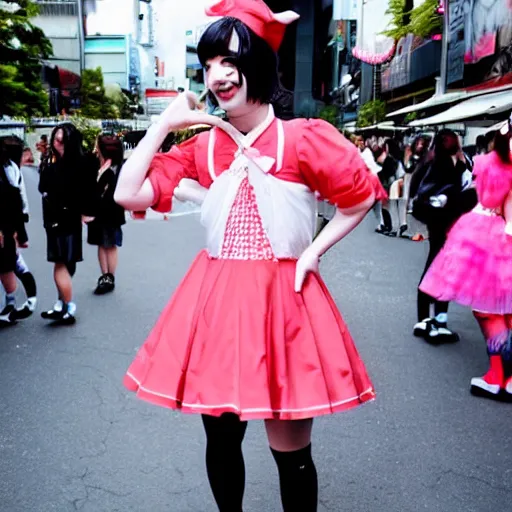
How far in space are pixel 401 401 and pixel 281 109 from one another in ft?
7.89

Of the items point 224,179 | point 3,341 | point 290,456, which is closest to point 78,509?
point 290,456

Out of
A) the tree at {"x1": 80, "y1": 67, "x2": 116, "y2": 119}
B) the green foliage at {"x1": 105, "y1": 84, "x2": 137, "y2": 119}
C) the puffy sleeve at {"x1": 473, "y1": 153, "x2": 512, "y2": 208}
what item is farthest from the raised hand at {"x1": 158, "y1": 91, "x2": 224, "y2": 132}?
the green foliage at {"x1": 105, "y1": 84, "x2": 137, "y2": 119}

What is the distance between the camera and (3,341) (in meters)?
5.67

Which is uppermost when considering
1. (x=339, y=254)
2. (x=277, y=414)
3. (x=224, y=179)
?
(x=224, y=179)

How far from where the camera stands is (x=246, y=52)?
7.24ft

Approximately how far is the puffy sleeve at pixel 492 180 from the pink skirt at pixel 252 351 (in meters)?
2.20

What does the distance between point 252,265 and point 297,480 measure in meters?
0.71

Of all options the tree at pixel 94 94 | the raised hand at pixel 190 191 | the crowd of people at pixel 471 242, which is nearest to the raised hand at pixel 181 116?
the raised hand at pixel 190 191

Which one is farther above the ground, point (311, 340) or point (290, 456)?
point (311, 340)

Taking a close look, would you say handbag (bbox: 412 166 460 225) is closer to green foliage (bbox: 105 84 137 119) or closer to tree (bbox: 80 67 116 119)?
tree (bbox: 80 67 116 119)

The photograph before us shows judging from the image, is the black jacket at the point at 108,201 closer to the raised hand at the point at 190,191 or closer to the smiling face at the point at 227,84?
the raised hand at the point at 190,191

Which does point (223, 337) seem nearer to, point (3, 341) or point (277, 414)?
point (277, 414)

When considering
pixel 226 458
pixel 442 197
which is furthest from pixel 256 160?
pixel 442 197

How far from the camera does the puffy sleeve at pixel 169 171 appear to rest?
2287 mm
